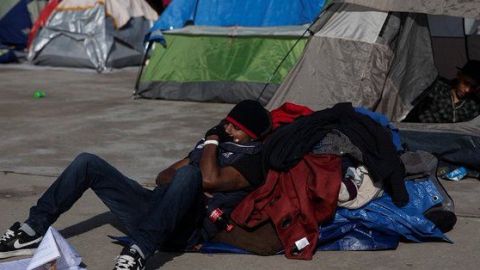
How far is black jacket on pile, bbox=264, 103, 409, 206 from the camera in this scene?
15.2ft

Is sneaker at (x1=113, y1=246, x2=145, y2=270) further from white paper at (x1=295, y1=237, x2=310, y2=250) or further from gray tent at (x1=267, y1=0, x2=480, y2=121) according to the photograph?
gray tent at (x1=267, y1=0, x2=480, y2=121)

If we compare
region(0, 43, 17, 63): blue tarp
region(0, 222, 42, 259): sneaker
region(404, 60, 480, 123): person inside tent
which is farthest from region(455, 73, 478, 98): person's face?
region(0, 43, 17, 63): blue tarp

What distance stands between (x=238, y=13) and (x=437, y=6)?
179 inches

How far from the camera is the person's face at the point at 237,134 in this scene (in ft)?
15.5

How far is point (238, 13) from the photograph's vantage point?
435 inches

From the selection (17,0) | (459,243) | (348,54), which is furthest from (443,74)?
(17,0)

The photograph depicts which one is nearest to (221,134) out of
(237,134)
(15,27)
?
(237,134)

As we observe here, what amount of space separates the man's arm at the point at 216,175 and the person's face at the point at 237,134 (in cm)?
14

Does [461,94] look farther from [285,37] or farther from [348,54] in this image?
[285,37]

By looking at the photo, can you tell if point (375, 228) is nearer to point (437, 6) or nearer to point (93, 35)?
point (437, 6)

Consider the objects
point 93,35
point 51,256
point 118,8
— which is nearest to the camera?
point 51,256

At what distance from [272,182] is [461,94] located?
2.97 metres

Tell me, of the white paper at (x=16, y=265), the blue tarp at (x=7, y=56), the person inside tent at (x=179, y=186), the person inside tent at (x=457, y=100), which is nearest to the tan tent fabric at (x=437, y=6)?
the person inside tent at (x=457, y=100)

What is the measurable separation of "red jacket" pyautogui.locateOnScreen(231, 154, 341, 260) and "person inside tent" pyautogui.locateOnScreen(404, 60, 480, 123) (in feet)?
8.61
